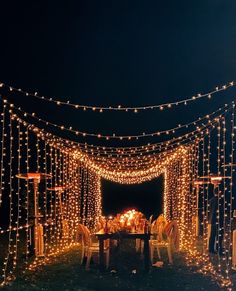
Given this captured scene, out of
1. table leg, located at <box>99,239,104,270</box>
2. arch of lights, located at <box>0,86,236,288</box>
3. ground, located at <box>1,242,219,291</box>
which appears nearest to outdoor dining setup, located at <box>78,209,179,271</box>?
table leg, located at <box>99,239,104,270</box>

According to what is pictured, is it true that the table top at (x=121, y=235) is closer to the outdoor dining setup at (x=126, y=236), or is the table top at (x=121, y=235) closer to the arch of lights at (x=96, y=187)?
the outdoor dining setup at (x=126, y=236)

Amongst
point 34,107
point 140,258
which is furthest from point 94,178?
point 140,258

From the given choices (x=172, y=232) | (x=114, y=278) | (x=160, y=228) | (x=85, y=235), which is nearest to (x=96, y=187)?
(x=160, y=228)

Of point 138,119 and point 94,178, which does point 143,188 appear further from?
point 94,178

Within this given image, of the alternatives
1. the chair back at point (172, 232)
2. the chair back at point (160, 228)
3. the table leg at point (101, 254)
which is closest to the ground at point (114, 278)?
the table leg at point (101, 254)

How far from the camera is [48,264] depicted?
847 cm

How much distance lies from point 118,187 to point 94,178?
6.90 metres

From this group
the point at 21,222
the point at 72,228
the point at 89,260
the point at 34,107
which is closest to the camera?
the point at 89,260

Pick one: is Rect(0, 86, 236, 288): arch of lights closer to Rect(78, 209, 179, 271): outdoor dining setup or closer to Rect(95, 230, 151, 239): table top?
Rect(78, 209, 179, 271): outdoor dining setup

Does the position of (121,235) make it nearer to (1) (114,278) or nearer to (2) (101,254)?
(2) (101,254)

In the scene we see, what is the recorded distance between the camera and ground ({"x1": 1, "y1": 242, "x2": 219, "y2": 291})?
20.9ft

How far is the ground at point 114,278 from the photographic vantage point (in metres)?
6.36

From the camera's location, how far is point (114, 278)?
7.07 metres

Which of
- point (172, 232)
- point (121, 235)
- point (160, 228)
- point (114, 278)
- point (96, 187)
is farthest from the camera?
point (96, 187)
